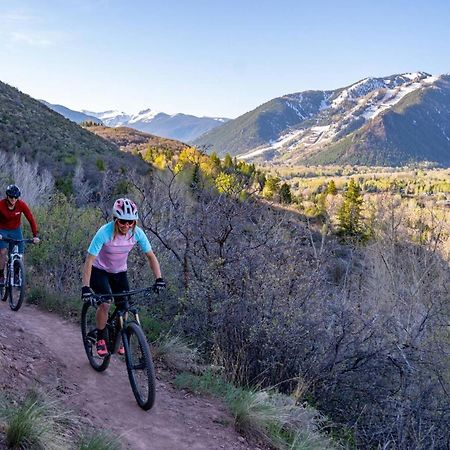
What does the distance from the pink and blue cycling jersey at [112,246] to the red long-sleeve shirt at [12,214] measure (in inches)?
111

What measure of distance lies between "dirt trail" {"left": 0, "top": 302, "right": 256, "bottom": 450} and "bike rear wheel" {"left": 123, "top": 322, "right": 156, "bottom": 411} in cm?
14

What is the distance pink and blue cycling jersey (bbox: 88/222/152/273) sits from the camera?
4.82 meters

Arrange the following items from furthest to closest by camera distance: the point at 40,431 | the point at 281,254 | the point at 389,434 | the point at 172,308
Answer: the point at 172,308
the point at 281,254
the point at 389,434
the point at 40,431

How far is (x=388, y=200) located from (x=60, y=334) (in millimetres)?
18011

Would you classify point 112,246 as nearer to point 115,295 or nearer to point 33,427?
point 115,295

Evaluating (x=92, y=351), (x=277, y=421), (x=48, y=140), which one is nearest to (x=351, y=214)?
(x=48, y=140)

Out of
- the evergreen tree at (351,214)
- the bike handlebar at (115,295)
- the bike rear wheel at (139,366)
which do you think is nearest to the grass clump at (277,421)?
the bike rear wheel at (139,366)

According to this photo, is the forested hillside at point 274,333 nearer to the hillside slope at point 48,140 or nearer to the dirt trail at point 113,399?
the dirt trail at point 113,399

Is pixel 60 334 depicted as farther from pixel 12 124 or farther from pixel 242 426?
pixel 12 124

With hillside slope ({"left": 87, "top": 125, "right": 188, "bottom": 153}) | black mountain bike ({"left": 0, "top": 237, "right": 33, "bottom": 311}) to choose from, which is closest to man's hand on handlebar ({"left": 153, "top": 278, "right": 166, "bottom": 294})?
black mountain bike ({"left": 0, "top": 237, "right": 33, "bottom": 311})

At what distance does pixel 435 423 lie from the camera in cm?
622

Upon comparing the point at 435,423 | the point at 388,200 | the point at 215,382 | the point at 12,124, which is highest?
the point at 12,124

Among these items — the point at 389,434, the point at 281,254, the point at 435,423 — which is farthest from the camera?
the point at 281,254

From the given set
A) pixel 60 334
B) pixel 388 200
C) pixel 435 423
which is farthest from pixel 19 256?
pixel 388 200
